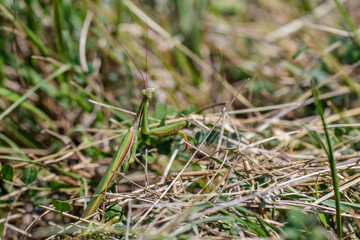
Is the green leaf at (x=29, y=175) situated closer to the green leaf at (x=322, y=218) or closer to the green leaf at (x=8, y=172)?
the green leaf at (x=8, y=172)

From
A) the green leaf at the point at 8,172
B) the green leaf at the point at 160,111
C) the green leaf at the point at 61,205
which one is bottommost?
the green leaf at the point at 61,205

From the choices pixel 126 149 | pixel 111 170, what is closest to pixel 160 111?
pixel 126 149

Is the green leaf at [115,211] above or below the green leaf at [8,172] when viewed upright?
below

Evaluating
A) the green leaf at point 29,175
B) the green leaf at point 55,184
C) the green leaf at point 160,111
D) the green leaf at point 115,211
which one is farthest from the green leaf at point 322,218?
the green leaf at point 29,175

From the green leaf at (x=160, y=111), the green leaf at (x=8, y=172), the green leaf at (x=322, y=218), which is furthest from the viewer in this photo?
the green leaf at (x=160, y=111)

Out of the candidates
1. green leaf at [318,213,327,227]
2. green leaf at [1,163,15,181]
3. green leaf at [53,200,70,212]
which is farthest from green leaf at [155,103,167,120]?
green leaf at [318,213,327,227]

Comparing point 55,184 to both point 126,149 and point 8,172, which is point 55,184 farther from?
point 126,149

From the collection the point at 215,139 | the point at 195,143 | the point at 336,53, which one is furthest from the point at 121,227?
the point at 336,53
